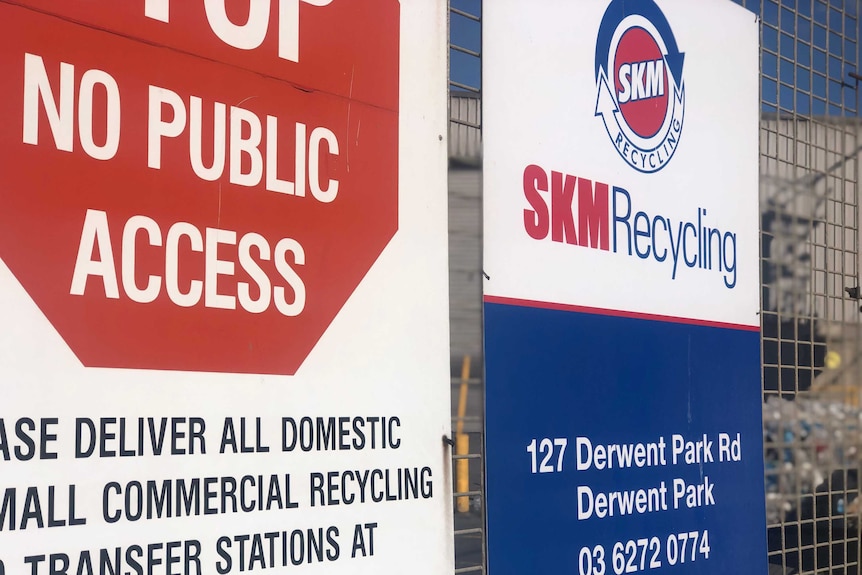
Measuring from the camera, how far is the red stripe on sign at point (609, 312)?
2.19m

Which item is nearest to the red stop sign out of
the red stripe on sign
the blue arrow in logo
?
the red stripe on sign

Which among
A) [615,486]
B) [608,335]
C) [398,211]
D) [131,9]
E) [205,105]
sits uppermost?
[131,9]

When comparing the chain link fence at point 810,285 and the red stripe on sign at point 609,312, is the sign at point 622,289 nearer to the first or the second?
the red stripe on sign at point 609,312

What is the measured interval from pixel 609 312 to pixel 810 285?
115 cm

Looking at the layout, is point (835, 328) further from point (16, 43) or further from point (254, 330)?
point (16, 43)

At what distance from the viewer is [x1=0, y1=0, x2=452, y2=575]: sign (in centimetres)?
148

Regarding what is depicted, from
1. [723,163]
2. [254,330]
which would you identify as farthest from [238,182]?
[723,163]

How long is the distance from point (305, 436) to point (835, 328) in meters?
2.27

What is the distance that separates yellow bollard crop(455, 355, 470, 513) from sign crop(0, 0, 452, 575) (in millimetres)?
82

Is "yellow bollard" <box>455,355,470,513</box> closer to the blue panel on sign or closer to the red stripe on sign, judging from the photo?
the blue panel on sign

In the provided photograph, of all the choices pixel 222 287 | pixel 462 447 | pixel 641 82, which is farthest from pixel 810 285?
pixel 222 287

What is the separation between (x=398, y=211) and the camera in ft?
6.56

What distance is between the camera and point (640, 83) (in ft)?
8.61

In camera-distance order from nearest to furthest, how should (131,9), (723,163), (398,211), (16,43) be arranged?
(16,43) < (131,9) < (398,211) < (723,163)
